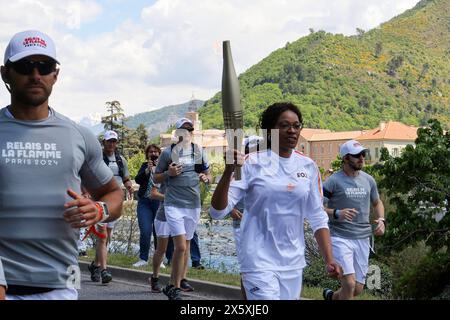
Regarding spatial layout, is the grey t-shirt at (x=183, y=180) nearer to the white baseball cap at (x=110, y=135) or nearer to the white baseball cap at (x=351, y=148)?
the white baseball cap at (x=110, y=135)

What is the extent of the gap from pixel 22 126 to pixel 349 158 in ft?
19.1

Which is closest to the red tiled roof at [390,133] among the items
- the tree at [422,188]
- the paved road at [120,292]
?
the tree at [422,188]

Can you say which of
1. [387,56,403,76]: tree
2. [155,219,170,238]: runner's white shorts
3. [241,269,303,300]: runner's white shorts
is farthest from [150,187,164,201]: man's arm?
[387,56,403,76]: tree

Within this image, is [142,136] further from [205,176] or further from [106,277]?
[205,176]

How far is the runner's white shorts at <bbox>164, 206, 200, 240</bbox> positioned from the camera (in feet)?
34.6

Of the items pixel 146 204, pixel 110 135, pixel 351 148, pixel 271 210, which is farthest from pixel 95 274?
pixel 271 210

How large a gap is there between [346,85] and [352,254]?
545 feet

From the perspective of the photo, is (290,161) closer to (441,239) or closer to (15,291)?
(15,291)

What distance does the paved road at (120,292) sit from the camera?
36.0 ft

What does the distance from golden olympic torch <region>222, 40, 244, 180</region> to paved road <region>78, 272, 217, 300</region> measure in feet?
20.6

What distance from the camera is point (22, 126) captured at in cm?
433

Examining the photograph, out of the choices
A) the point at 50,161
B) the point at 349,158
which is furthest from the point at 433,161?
the point at 50,161

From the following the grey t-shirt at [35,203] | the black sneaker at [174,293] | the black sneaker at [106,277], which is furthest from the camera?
the black sneaker at [106,277]

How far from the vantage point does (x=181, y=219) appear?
34.8 ft
